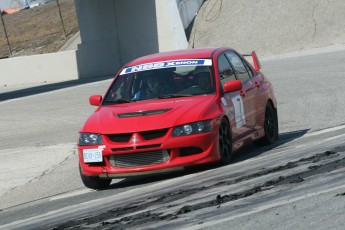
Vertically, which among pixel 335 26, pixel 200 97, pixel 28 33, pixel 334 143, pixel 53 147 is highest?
pixel 200 97

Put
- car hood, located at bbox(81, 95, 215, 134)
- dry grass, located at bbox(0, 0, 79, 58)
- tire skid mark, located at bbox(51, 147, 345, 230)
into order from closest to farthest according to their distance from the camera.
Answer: tire skid mark, located at bbox(51, 147, 345, 230) → car hood, located at bbox(81, 95, 215, 134) → dry grass, located at bbox(0, 0, 79, 58)

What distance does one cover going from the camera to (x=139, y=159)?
1077 cm

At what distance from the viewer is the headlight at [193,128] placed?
35.3ft

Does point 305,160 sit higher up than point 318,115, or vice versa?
point 305,160

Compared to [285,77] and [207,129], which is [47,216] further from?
[285,77]

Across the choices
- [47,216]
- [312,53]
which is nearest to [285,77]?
[312,53]

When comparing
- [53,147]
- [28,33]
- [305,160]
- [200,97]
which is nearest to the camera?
[305,160]

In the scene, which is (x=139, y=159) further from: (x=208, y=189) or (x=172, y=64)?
(x=172, y=64)

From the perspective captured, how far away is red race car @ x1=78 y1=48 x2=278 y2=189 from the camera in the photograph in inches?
423

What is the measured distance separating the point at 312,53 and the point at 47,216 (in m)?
27.5

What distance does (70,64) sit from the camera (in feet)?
155

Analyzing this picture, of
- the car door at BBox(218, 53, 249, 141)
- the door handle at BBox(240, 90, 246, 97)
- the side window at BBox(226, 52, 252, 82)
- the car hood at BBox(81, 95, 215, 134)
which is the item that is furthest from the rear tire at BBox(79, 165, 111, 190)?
the side window at BBox(226, 52, 252, 82)

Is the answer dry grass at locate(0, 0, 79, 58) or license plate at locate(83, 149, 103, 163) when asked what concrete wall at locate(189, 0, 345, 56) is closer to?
dry grass at locate(0, 0, 79, 58)

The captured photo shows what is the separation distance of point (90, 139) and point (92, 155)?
0.58 feet
